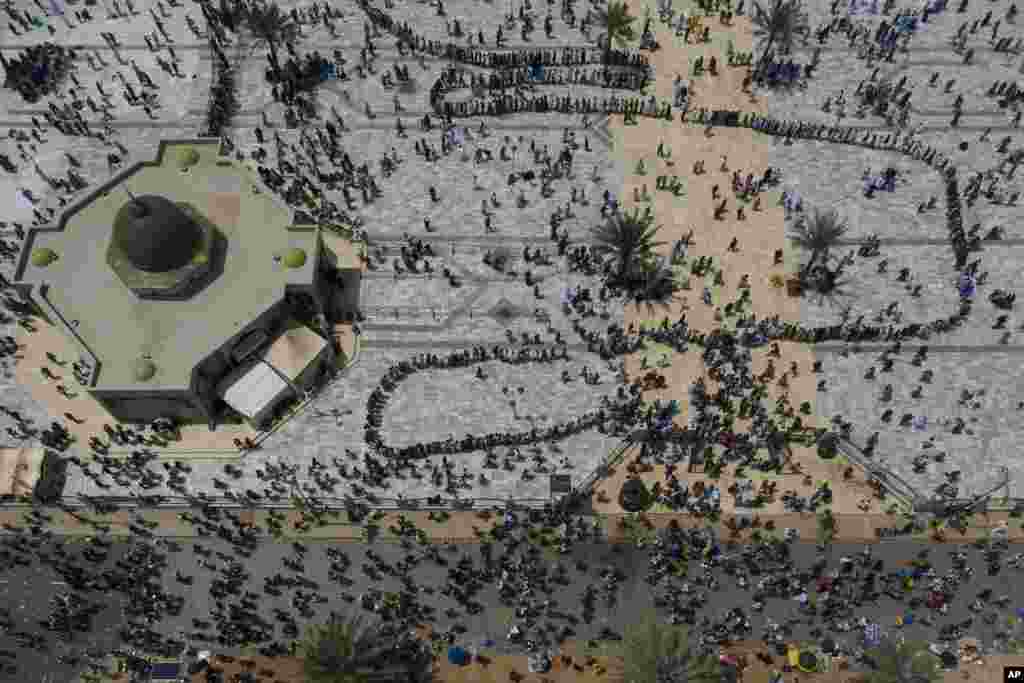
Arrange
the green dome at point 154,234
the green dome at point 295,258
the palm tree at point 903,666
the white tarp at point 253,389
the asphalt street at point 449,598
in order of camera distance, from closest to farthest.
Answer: the palm tree at point 903,666 → the asphalt street at point 449,598 → the green dome at point 154,234 → the white tarp at point 253,389 → the green dome at point 295,258

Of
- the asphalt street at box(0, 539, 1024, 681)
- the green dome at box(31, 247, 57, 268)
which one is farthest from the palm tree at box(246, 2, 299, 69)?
the asphalt street at box(0, 539, 1024, 681)

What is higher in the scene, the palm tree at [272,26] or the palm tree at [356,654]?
the palm tree at [272,26]

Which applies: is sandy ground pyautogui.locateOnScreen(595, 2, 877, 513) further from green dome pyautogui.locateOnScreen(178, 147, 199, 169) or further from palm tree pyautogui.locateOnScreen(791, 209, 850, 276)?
green dome pyautogui.locateOnScreen(178, 147, 199, 169)

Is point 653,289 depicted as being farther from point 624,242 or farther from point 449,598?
point 449,598

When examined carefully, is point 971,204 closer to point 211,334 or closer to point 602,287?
point 602,287

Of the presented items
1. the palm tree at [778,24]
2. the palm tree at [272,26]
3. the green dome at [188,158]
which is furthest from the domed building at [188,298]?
the palm tree at [778,24]

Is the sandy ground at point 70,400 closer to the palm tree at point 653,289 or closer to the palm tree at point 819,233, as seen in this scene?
the palm tree at point 653,289

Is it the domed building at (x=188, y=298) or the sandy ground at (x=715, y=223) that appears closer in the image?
the domed building at (x=188, y=298)

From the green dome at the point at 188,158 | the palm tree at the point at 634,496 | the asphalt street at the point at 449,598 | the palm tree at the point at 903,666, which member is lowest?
the palm tree at the point at 903,666
